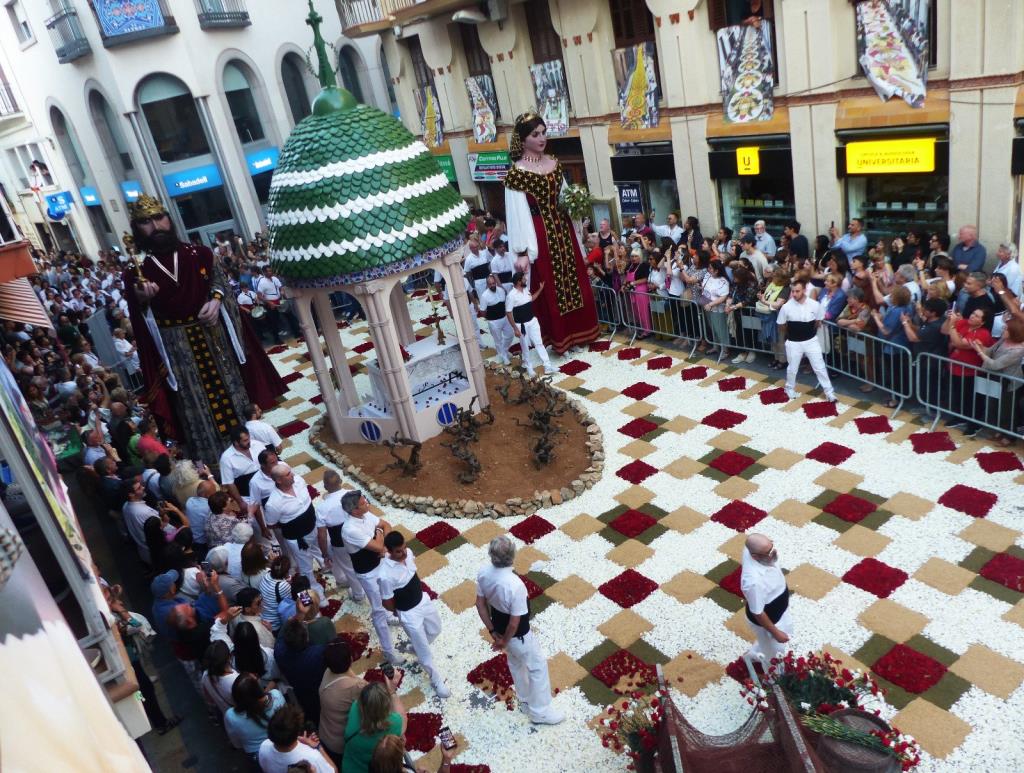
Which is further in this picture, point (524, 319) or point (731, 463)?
point (524, 319)

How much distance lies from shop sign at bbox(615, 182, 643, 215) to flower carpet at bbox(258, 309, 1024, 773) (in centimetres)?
763

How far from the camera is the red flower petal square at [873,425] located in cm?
859

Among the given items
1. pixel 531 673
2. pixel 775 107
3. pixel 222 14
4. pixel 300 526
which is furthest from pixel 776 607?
pixel 222 14

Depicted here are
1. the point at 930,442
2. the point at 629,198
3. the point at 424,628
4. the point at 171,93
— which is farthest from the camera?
the point at 171,93

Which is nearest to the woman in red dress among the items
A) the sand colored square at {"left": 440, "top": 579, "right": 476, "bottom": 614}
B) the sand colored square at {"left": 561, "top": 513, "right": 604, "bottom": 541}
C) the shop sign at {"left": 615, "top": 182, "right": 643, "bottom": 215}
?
the sand colored square at {"left": 561, "top": 513, "right": 604, "bottom": 541}

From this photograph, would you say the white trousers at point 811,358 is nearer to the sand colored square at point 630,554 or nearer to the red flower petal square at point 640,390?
the red flower petal square at point 640,390

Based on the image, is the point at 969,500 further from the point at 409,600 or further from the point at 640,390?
the point at 409,600

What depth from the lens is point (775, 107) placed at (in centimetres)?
1305

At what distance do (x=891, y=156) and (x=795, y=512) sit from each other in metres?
6.76

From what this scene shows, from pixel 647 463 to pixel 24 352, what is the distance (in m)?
11.0

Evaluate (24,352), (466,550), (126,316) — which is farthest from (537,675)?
(126,316)

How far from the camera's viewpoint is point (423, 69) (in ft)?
74.0

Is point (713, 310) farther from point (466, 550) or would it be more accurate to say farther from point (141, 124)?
point (141, 124)

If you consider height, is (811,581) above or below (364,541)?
below
